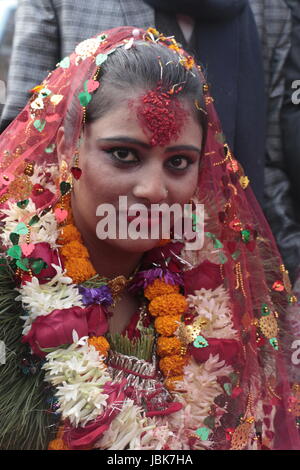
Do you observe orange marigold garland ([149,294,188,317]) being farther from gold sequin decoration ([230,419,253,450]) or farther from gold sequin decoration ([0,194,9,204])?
gold sequin decoration ([0,194,9,204])

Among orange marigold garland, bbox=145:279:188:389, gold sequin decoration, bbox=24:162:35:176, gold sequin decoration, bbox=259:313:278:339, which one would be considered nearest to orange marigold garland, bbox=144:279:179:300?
orange marigold garland, bbox=145:279:188:389

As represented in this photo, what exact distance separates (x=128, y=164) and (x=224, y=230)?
1.53 feet

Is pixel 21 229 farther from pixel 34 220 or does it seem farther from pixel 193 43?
pixel 193 43

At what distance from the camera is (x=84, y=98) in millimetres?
1636

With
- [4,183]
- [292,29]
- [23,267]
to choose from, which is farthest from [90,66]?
[292,29]

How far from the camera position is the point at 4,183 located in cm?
176

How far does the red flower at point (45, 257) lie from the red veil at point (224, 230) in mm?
121

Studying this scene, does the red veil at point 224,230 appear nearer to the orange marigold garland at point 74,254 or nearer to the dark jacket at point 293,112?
the orange marigold garland at point 74,254

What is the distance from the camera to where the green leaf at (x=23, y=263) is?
5.26ft

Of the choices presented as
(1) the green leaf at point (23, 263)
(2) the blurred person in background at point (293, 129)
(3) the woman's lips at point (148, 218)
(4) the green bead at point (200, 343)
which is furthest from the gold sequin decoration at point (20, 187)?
(2) the blurred person in background at point (293, 129)

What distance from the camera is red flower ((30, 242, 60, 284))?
5.38 feet

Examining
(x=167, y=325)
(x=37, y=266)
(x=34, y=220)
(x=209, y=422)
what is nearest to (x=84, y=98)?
(x=34, y=220)

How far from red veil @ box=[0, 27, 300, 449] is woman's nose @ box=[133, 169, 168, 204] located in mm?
222

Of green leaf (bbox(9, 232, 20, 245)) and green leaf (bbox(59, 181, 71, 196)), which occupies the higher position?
green leaf (bbox(59, 181, 71, 196))
